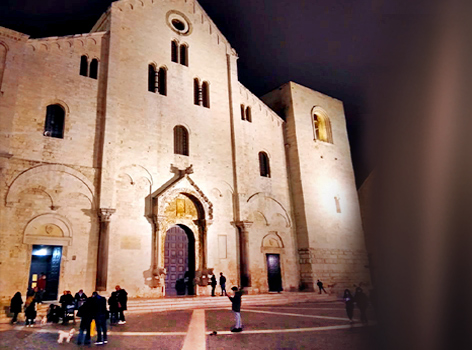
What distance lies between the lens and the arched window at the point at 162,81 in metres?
19.1

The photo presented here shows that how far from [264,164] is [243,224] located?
5.07 metres

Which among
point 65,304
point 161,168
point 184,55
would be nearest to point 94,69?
point 184,55

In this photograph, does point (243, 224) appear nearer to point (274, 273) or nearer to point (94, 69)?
point (274, 273)

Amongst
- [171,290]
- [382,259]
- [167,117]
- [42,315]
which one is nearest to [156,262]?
[171,290]

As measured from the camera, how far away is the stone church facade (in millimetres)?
14172

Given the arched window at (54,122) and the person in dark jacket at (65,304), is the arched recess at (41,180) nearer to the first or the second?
the arched window at (54,122)

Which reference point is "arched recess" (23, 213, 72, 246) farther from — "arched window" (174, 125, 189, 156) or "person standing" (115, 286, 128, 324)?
"arched window" (174, 125, 189, 156)

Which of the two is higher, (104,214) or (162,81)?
(162,81)

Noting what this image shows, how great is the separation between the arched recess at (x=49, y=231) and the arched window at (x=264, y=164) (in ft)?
39.5

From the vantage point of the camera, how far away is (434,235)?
5.72ft

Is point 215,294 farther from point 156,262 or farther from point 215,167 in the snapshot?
point 215,167

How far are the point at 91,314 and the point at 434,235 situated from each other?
7.88m

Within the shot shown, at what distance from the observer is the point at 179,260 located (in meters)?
17.7

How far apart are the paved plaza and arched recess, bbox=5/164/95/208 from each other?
513 cm
